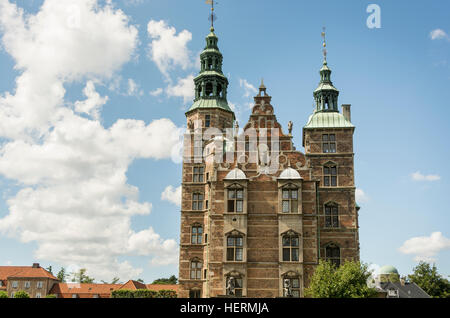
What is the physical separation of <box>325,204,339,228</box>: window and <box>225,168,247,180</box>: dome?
9.03 m

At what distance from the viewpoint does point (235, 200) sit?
39.1 metres

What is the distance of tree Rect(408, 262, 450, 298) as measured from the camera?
67938mm

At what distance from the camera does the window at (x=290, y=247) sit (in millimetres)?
37625

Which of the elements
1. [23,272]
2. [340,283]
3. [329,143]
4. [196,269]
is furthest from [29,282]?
[340,283]

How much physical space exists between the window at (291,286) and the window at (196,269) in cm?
1026

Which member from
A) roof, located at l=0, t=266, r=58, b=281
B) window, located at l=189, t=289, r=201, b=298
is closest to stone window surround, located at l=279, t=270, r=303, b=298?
window, located at l=189, t=289, r=201, b=298

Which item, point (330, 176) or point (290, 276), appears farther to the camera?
point (330, 176)

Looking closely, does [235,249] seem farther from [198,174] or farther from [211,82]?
[211,82]

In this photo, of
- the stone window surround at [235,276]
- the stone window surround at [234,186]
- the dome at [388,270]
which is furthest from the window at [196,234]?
the dome at [388,270]

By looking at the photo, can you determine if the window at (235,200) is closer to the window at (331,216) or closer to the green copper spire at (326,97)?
the window at (331,216)

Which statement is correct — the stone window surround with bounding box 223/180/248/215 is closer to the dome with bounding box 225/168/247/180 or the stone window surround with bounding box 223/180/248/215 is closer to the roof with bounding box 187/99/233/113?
the dome with bounding box 225/168/247/180

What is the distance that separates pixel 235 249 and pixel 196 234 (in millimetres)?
8270
